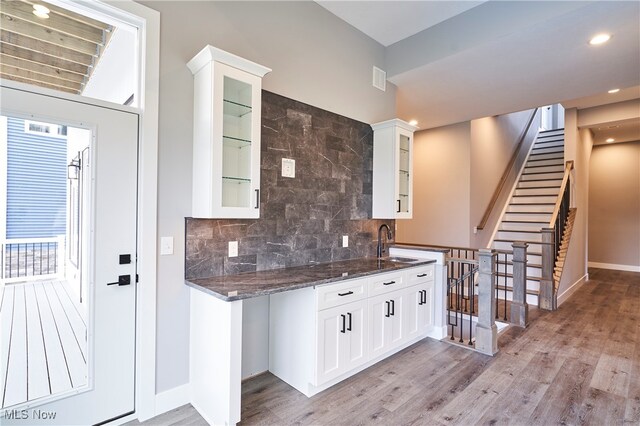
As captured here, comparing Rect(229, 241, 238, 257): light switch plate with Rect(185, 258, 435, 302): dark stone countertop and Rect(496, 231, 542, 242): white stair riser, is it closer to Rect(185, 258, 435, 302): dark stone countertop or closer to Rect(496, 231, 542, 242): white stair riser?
Rect(185, 258, 435, 302): dark stone countertop

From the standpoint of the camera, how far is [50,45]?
2.07 metres

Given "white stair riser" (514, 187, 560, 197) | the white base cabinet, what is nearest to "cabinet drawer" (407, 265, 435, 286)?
the white base cabinet

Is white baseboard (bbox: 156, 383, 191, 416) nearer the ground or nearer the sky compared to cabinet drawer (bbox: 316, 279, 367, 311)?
nearer the ground

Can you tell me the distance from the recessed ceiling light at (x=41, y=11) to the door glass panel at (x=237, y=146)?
3.74ft

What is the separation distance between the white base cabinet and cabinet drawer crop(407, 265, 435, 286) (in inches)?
0.8

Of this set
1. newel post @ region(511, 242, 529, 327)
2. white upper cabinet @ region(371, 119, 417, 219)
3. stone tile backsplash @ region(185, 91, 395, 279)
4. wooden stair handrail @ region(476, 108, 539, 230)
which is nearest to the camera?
stone tile backsplash @ region(185, 91, 395, 279)

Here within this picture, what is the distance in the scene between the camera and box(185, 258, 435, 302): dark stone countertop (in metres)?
2.11

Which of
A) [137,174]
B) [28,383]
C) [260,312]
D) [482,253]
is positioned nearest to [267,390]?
[260,312]

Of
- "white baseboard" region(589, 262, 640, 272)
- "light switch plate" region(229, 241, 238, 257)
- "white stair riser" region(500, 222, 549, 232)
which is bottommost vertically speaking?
"white baseboard" region(589, 262, 640, 272)

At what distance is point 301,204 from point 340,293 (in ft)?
3.06

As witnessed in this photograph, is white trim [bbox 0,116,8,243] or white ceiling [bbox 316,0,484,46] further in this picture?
white ceiling [bbox 316,0,484,46]

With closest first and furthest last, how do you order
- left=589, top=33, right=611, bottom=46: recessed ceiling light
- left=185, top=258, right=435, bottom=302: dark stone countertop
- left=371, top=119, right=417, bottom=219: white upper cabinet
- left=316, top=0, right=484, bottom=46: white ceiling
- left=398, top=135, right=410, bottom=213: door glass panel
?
left=185, top=258, right=435, bottom=302: dark stone countertop
left=589, top=33, right=611, bottom=46: recessed ceiling light
left=316, top=0, right=484, bottom=46: white ceiling
left=371, top=119, right=417, bottom=219: white upper cabinet
left=398, top=135, right=410, bottom=213: door glass panel

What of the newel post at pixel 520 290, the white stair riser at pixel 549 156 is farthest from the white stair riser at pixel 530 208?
the newel post at pixel 520 290

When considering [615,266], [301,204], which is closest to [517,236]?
[615,266]
